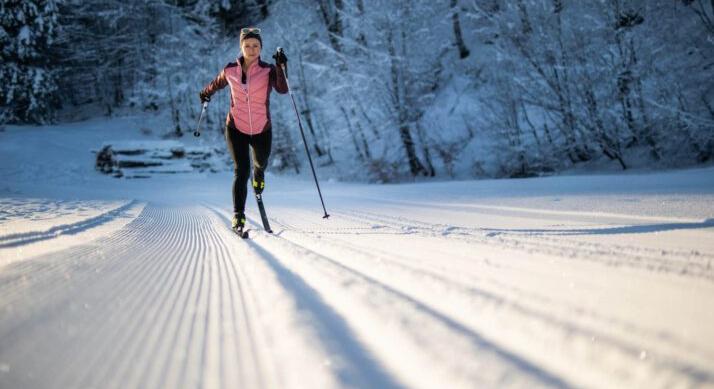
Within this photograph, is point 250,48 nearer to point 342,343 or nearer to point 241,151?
point 241,151

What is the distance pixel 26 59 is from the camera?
20734mm

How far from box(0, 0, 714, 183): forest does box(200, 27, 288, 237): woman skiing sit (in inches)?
294

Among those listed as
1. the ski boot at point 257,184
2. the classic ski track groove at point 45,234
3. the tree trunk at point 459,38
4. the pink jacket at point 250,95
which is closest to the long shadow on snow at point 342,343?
the classic ski track groove at point 45,234

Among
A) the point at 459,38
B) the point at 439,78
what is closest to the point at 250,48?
the point at 439,78

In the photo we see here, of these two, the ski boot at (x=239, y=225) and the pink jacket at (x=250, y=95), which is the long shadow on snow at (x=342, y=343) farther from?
the pink jacket at (x=250, y=95)

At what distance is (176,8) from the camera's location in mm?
25938

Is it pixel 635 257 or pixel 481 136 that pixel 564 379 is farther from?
pixel 481 136

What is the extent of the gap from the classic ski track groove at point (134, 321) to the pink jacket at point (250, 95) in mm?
1765

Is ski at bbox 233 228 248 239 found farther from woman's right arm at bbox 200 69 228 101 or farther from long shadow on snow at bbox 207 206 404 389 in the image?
long shadow on snow at bbox 207 206 404 389

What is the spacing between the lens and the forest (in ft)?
26.6

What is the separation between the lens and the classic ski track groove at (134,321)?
54 centimetres

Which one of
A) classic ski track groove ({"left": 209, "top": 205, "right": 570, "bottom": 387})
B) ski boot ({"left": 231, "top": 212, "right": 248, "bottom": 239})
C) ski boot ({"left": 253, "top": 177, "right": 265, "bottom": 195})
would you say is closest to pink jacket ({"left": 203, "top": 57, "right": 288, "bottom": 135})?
ski boot ({"left": 253, "top": 177, "right": 265, "bottom": 195})

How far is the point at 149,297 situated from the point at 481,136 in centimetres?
1291

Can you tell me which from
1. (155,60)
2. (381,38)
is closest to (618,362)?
(381,38)
